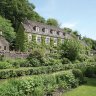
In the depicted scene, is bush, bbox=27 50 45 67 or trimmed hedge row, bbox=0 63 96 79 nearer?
trimmed hedge row, bbox=0 63 96 79

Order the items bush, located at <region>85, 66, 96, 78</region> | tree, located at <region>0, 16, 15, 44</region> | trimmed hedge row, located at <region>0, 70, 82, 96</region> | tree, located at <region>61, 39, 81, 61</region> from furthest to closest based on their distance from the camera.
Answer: tree, located at <region>0, 16, 15, 44</region> → tree, located at <region>61, 39, 81, 61</region> → bush, located at <region>85, 66, 96, 78</region> → trimmed hedge row, located at <region>0, 70, 82, 96</region>

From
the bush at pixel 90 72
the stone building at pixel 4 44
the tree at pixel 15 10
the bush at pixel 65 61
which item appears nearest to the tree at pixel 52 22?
the tree at pixel 15 10

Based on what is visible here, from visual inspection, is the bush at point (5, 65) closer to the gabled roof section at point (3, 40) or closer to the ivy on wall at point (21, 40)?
the ivy on wall at point (21, 40)

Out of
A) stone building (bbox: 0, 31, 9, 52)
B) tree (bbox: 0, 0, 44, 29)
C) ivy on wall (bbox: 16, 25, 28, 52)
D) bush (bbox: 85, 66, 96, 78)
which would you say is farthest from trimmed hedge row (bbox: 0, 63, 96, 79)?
tree (bbox: 0, 0, 44, 29)

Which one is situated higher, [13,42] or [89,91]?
[13,42]

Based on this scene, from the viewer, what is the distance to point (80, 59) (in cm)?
5056

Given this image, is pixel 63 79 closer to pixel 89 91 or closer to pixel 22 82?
pixel 89 91

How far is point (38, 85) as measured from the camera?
50.3 feet

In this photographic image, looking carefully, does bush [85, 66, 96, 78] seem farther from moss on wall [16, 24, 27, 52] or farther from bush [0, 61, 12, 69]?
moss on wall [16, 24, 27, 52]

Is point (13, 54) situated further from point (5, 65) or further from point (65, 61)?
point (65, 61)

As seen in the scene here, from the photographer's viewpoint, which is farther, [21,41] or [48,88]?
[21,41]

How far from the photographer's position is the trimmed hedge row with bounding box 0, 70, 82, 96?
12.9 metres

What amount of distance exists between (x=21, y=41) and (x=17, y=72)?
86.1 feet

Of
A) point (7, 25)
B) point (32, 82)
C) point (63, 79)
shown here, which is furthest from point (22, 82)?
point (7, 25)
